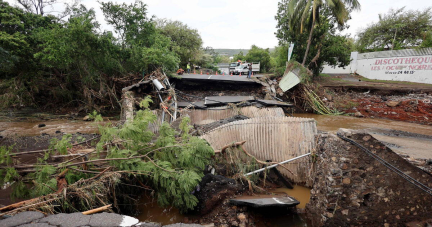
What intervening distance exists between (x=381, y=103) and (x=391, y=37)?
1467 centimetres

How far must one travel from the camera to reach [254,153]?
197 inches

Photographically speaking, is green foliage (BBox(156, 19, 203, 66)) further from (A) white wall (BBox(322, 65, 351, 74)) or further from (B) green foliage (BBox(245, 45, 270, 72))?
(A) white wall (BBox(322, 65, 351, 74))

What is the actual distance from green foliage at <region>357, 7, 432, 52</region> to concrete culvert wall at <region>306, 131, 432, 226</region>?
24.5m

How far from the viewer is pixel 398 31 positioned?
22219 millimetres

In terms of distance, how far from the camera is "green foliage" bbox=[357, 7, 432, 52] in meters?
21.0

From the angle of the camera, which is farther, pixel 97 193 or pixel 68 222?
pixel 97 193

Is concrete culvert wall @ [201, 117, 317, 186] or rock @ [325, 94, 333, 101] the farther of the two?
rock @ [325, 94, 333, 101]

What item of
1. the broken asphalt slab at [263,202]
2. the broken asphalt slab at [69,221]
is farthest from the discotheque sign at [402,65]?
the broken asphalt slab at [69,221]

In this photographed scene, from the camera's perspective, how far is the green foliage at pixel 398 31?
2095 cm

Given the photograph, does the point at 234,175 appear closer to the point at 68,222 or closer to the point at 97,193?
the point at 97,193

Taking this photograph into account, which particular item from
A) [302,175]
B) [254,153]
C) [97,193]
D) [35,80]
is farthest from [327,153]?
[35,80]

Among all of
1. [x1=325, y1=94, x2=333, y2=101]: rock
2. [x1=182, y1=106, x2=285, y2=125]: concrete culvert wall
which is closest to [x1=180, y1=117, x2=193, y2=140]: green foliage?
[x1=182, y1=106, x2=285, y2=125]: concrete culvert wall

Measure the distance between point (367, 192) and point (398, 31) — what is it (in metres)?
27.6

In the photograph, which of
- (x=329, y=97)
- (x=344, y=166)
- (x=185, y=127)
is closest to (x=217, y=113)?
(x=185, y=127)
